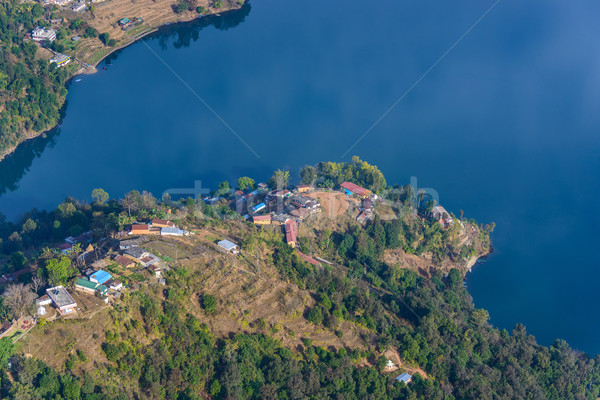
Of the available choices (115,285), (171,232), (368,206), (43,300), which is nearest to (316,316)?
(171,232)

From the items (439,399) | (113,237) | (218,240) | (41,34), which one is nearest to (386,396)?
(439,399)

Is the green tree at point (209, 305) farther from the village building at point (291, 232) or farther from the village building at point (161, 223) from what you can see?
the village building at point (291, 232)

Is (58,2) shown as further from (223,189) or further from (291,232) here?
(291,232)

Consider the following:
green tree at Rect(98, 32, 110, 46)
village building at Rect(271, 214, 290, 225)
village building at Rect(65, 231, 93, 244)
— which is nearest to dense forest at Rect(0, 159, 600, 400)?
village building at Rect(65, 231, 93, 244)

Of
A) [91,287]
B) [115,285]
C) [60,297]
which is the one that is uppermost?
[115,285]

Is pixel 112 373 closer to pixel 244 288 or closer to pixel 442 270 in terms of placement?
pixel 244 288
